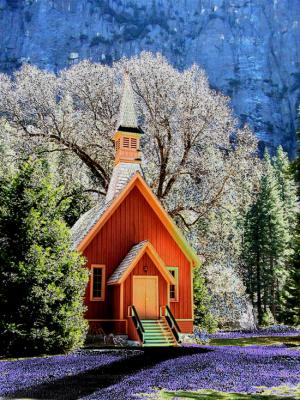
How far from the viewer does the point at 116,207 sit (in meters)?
23.2

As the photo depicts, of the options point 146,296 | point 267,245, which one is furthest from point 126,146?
point 267,245

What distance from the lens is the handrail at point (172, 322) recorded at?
21.2m

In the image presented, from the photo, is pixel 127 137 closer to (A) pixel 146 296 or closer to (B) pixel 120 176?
(B) pixel 120 176

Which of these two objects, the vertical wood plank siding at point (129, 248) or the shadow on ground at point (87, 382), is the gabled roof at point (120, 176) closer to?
the vertical wood plank siding at point (129, 248)

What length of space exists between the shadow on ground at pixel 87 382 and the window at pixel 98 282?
8.45 meters

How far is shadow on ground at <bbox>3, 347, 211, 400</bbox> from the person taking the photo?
9.16 meters

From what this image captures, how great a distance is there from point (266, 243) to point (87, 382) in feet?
163

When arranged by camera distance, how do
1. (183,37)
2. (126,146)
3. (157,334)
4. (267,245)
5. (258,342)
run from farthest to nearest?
(183,37)
(267,245)
(126,146)
(258,342)
(157,334)

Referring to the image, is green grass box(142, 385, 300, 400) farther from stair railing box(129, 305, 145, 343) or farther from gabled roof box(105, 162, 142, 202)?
gabled roof box(105, 162, 142, 202)

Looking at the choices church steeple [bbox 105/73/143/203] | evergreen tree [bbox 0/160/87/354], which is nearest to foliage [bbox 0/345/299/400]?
evergreen tree [bbox 0/160/87/354]

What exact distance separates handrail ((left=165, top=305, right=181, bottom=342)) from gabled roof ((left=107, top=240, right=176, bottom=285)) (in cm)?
127

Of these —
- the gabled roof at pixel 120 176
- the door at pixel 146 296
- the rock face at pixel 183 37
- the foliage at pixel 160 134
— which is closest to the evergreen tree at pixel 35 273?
the door at pixel 146 296

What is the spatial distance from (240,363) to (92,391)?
510cm

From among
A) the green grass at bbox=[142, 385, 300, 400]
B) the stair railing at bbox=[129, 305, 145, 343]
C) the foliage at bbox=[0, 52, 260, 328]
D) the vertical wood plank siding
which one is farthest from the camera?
the foliage at bbox=[0, 52, 260, 328]
